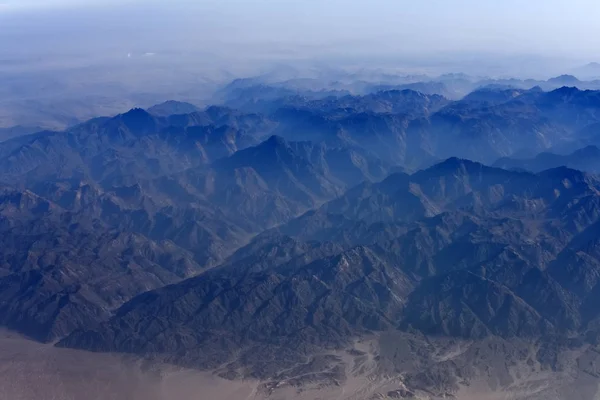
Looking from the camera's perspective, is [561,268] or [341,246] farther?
[341,246]

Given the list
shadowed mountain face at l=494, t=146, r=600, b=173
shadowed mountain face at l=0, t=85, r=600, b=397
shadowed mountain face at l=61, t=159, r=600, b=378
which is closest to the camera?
shadowed mountain face at l=0, t=85, r=600, b=397

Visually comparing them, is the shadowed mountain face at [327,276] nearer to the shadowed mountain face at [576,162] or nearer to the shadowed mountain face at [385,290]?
the shadowed mountain face at [385,290]

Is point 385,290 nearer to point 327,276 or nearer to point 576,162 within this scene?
point 327,276

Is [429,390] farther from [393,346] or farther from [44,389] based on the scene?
[44,389]

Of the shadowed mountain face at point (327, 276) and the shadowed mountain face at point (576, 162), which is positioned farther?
the shadowed mountain face at point (576, 162)

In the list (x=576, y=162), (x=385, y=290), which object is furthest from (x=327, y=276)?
(x=576, y=162)

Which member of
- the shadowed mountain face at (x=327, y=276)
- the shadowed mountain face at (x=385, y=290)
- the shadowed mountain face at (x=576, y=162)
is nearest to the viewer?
the shadowed mountain face at (x=327, y=276)

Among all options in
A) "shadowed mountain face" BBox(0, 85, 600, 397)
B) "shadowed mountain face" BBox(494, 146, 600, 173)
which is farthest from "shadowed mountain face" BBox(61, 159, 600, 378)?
"shadowed mountain face" BBox(494, 146, 600, 173)

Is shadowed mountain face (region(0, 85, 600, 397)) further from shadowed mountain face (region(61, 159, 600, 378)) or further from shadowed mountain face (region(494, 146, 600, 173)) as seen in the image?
shadowed mountain face (region(494, 146, 600, 173))

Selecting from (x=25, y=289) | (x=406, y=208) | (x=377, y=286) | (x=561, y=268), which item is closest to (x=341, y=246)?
(x=377, y=286)

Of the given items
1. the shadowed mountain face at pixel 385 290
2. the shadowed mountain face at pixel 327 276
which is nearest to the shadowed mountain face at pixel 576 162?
the shadowed mountain face at pixel 327 276

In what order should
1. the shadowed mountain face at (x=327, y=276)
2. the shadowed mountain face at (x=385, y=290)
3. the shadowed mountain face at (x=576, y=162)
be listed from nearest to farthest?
the shadowed mountain face at (x=327, y=276) → the shadowed mountain face at (x=385, y=290) → the shadowed mountain face at (x=576, y=162)
